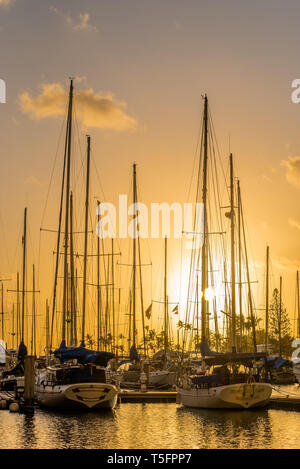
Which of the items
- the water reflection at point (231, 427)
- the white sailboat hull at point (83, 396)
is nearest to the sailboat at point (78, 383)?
the white sailboat hull at point (83, 396)

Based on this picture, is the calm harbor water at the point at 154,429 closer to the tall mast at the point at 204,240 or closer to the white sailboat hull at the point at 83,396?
the white sailboat hull at the point at 83,396

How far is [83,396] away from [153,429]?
24.6ft

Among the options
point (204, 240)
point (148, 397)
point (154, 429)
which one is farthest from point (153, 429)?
point (204, 240)

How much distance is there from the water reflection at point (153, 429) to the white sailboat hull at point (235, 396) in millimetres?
554

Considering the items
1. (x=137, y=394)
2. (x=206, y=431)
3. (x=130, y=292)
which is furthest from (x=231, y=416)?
(x=130, y=292)

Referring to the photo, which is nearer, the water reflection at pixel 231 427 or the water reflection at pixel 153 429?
the water reflection at pixel 231 427

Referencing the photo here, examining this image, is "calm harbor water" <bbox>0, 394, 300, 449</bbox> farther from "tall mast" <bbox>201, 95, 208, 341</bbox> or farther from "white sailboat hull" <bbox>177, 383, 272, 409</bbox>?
"tall mast" <bbox>201, 95, 208, 341</bbox>

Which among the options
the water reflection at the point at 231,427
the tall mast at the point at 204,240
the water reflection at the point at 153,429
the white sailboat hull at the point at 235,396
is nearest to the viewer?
the water reflection at the point at 231,427

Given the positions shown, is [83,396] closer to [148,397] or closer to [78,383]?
[78,383]

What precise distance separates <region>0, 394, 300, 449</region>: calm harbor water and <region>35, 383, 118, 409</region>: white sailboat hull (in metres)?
0.73

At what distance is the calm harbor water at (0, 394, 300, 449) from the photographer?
3972 cm

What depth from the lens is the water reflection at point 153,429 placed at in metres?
39.8

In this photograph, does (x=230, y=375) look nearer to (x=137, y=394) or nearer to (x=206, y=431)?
(x=206, y=431)
